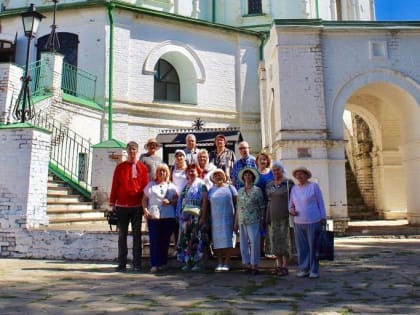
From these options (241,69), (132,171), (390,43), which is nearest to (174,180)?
(132,171)

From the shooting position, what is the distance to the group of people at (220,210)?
6.48 metres

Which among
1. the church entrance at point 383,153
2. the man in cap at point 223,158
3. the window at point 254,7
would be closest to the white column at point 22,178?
the man in cap at point 223,158

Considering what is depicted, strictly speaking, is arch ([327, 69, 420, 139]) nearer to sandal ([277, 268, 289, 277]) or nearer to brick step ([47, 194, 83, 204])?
sandal ([277, 268, 289, 277])

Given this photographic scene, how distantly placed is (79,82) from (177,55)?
4.55m

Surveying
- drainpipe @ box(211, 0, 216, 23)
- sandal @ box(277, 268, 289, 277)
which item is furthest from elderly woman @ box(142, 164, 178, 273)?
drainpipe @ box(211, 0, 216, 23)

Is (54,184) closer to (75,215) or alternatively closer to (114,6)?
(75,215)

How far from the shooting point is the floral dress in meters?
6.78

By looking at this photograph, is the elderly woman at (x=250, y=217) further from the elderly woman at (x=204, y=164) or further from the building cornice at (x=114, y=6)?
the building cornice at (x=114, y=6)

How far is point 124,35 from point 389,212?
42.8 ft

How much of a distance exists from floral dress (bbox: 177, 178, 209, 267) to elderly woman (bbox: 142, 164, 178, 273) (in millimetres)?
243

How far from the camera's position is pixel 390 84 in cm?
1348

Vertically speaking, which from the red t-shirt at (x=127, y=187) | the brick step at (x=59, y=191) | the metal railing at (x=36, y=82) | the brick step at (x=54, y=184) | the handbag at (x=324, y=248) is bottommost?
the handbag at (x=324, y=248)

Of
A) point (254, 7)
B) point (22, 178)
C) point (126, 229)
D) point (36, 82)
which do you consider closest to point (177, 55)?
point (36, 82)

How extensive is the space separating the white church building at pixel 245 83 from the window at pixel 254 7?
63mm
